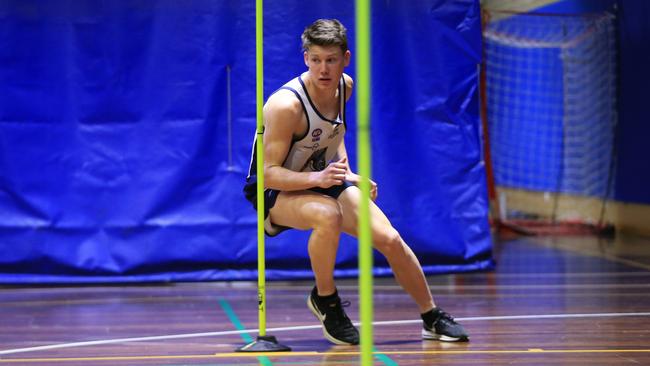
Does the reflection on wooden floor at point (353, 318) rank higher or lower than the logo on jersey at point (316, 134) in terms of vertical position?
lower

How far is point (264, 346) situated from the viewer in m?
4.04

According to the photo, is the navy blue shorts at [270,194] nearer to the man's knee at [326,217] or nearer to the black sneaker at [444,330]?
the man's knee at [326,217]

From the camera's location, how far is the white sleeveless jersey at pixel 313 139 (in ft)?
13.5

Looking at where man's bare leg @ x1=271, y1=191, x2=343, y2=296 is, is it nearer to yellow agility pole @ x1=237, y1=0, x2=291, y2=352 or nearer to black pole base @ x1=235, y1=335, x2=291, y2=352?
yellow agility pole @ x1=237, y1=0, x2=291, y2=352

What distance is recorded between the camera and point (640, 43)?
972 cm

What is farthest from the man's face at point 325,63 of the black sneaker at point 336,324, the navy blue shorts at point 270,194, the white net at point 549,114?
the white net at point 549,114

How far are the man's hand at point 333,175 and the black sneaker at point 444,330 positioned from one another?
0.74 metres

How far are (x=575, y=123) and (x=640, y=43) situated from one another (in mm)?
1488

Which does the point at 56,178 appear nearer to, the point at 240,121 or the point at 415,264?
the point at 240,121

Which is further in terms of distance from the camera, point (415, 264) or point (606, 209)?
point (606, 209)

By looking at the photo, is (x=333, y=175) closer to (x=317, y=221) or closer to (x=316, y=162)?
(x=317, y=221)

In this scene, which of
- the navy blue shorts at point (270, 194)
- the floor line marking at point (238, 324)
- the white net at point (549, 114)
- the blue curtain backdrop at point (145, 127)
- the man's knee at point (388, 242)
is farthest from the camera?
the white net at point (549, 114)

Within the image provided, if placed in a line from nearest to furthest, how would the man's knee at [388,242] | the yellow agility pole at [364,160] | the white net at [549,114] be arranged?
1. the yellow agility pole at [364,160]
2. the man's knee at [388,242]
3. the white net at [549,114]

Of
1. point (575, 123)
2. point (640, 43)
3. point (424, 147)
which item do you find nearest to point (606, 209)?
point (575, 123)
